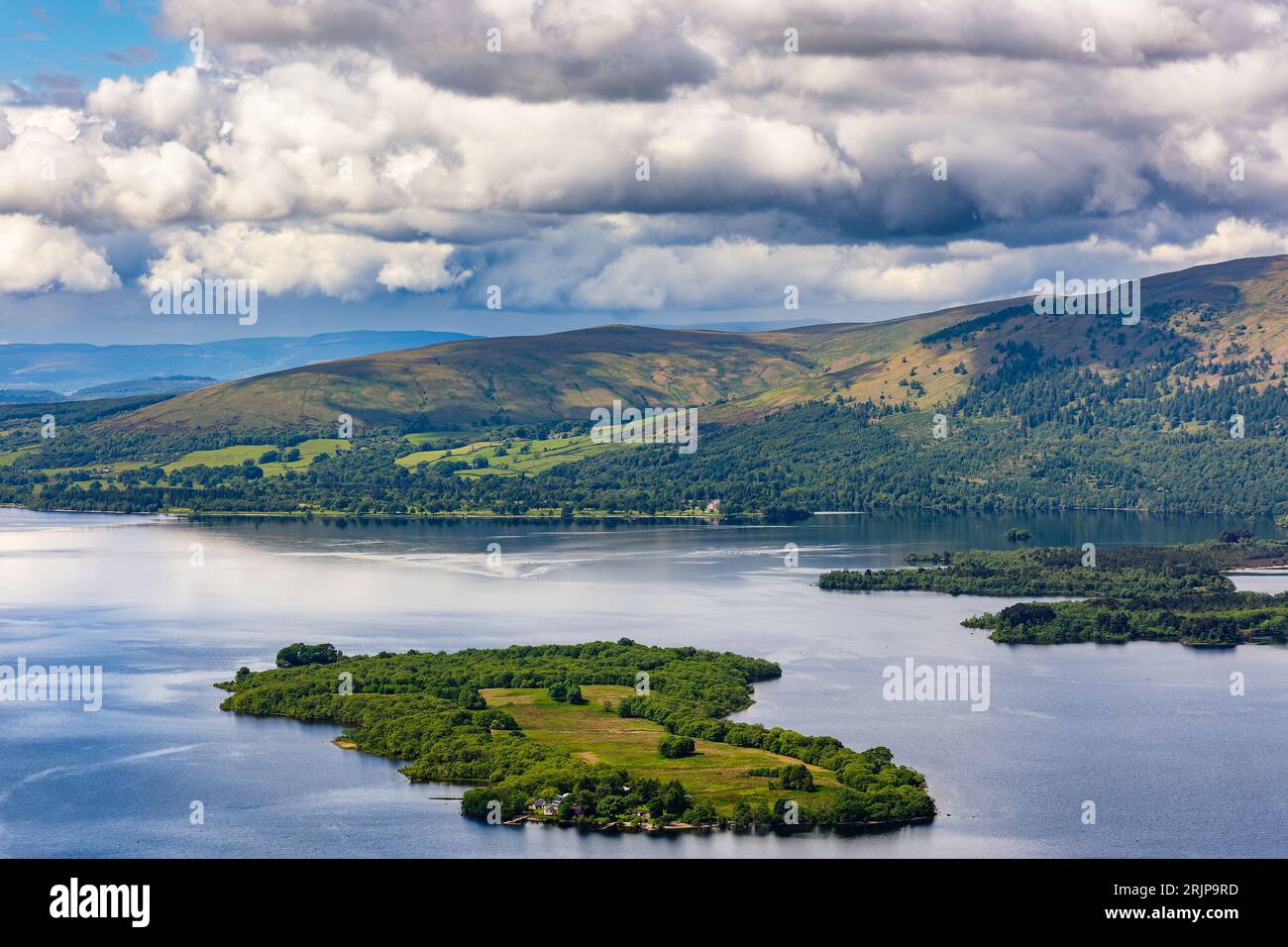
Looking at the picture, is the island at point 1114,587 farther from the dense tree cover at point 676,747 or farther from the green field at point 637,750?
the dense tree cover at point 676,747

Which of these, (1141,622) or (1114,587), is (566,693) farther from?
(1114,587)

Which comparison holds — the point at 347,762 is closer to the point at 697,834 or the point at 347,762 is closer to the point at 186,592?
the point at 697,834

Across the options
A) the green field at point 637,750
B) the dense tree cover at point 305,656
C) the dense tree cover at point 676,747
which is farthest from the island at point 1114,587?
the dense tree cover at point 305,656

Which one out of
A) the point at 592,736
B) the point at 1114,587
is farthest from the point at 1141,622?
the point at 592,736

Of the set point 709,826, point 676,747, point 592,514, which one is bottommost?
point 709,826
